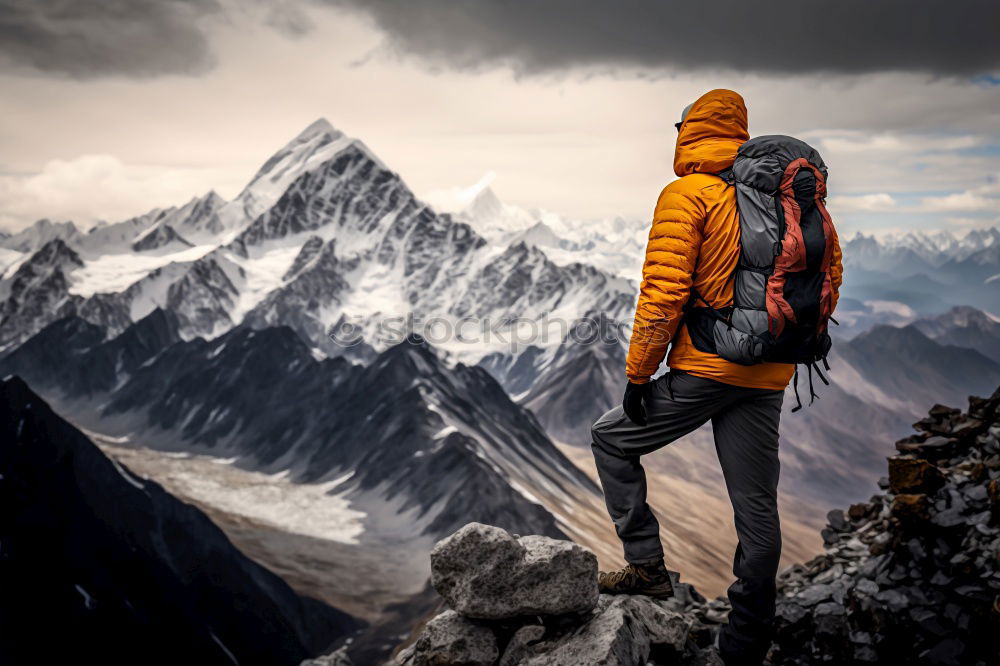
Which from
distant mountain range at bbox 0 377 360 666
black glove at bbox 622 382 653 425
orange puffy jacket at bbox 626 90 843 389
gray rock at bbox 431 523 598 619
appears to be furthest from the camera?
distant mountain range at bbox 0 377 360 666

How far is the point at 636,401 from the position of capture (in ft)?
26.1

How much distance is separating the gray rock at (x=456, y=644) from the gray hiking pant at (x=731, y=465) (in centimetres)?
224

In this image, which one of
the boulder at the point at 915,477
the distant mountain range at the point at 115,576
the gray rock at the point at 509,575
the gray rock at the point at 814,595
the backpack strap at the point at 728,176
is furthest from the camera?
the distant mountain range at the point at 115,576

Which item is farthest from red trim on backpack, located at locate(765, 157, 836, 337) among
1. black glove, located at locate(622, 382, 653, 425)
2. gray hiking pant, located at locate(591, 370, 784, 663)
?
black glove, located at locate(622, 382, 653, 425)

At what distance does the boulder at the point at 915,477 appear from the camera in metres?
12.5

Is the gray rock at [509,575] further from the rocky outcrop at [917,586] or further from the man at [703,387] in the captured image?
the rocky outcrop at [917,586]

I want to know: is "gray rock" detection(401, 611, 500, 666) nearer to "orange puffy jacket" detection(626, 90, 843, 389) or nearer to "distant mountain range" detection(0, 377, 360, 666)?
"orange puffy jacket" detection(626, 90, 843, 389)

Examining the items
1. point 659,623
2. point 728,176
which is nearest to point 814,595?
point 659,623

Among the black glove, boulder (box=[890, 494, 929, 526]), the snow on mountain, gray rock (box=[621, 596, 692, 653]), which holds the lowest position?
the snow on mountain

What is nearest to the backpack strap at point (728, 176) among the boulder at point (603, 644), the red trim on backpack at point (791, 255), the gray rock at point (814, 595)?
the red trim on backpack at point (791, 255)

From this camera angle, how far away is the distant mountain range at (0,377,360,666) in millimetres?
48812

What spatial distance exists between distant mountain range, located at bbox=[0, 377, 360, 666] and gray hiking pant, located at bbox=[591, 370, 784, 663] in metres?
49.8

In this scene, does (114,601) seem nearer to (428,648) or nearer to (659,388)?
(428,648)

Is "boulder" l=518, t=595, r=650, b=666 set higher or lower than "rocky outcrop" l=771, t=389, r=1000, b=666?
lower
